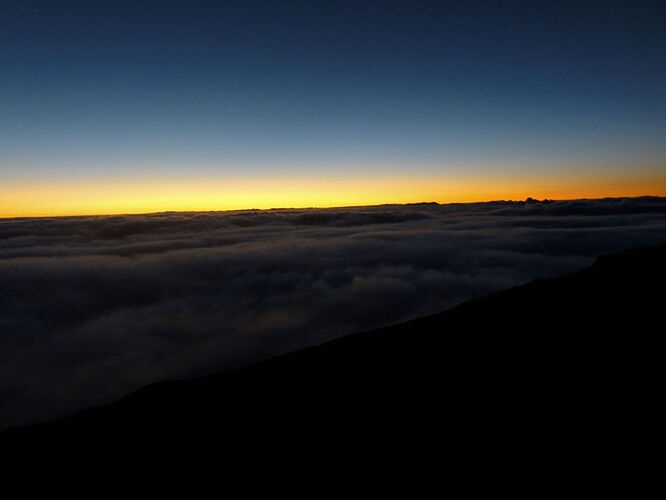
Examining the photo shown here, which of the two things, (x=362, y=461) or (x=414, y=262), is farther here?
(x=414, y=262)

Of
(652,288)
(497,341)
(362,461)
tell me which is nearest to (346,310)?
(497,341)

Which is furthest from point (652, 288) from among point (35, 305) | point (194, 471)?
point (35, 305)

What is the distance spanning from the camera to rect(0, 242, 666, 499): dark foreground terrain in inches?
87.0

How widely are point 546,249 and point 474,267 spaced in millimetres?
4162

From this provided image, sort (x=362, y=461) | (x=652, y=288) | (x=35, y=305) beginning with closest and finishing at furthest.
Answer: (x=362, y=461)
(x=35, y=305)
(x=652, y=288)

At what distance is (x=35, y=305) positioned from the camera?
538cm

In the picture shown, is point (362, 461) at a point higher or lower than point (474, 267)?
lower

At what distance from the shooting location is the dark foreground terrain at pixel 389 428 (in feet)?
7.25

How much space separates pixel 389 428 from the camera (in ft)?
9.09

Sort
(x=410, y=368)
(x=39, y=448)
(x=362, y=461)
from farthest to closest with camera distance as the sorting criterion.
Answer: (x=410, y=368) < (x=39, y=448) < (x=362, y=461)

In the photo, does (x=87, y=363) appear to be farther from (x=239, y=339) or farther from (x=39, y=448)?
(x=239, y=339)

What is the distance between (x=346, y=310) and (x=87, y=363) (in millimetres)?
3324

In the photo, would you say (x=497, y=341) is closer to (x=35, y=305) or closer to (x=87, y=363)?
(x=87, y=363)

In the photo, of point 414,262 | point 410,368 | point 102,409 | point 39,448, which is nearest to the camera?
point 39,448
